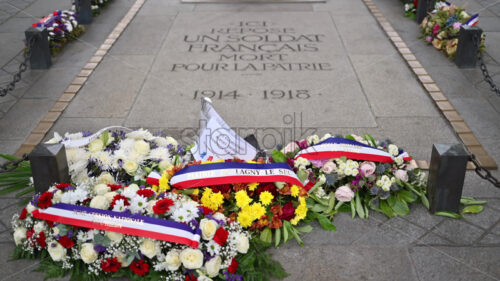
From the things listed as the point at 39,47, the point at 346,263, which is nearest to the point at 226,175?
the point at 346,263

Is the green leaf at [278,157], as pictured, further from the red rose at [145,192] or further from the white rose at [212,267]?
the white rose at [212,267]

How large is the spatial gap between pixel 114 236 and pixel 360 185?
198cm

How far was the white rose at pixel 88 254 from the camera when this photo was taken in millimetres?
3668

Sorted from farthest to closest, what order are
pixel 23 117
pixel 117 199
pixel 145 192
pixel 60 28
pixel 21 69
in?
pixel 60 28 < pixel 21 69 < pixel 23 117 < pixel 145 192 < pixel 117 199

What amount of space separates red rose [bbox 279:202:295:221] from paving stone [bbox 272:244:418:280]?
10.4 inches

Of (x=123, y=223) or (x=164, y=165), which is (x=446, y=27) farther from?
(x=123, y=223)

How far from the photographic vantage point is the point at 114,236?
371cm

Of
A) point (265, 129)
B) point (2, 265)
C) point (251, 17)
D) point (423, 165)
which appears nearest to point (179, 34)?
point (251, 17)

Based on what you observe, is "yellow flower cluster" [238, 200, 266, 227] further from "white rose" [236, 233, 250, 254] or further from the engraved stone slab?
the engraved stone slab

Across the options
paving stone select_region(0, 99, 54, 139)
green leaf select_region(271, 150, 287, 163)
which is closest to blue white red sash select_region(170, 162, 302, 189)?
green leaf select_region(271, 150, 287, 163)

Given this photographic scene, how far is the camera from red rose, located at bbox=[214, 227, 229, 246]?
12.1ft

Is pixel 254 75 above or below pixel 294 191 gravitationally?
below

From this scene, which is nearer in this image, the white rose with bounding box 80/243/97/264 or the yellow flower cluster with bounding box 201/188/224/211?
the white rose with bounding box 80/243/97/264

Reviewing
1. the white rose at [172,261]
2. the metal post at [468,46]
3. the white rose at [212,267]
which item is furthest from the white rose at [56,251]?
the metal post at [468,46]
